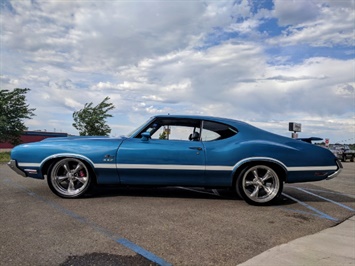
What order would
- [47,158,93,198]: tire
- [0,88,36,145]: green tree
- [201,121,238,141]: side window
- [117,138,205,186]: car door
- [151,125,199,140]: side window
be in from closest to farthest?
[117,138,205,186]: car door
[47,158,93,198]: tire
[201,121,238,141]: side window
[151,125,199,140]: side window
[0,88,36,145]: green tree

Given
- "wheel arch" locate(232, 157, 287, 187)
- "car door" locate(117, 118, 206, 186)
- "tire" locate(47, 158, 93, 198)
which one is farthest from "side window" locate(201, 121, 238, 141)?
"tire" locate(47, 158, 93, 198)

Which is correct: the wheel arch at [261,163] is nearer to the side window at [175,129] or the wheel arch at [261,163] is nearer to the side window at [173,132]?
the side window at [175,129]

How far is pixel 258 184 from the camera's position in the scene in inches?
216

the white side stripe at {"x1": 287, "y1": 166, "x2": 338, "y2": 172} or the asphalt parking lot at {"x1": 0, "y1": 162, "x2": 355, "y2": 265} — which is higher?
the white side stripe at {"x1": 287, "y1": 166, "x2": 338, "y2": 172}

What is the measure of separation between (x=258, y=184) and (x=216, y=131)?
43.6 inches

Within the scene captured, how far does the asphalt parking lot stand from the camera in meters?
3.09

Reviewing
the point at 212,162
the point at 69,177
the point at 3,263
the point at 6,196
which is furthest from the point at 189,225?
the point at 6,196

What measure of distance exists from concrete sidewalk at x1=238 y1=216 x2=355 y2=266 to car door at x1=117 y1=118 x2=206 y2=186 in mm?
2065

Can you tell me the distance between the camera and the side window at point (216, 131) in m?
5.61

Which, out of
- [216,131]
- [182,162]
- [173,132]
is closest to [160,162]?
[182,162]

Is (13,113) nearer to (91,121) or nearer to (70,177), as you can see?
(91,121)

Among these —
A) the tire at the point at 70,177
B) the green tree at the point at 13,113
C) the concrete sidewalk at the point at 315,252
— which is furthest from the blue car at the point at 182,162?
the green tree at the point at 13,113

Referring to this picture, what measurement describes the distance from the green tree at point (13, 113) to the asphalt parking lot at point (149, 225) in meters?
14.3

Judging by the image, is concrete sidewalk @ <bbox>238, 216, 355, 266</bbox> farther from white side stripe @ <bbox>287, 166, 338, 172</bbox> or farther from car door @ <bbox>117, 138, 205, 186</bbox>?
car door @ <bbox>117, 138, 205, 186</bbox>
